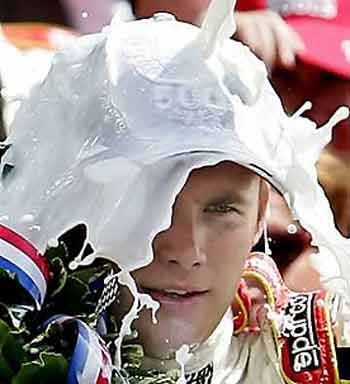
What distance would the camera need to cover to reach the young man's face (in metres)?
1.06

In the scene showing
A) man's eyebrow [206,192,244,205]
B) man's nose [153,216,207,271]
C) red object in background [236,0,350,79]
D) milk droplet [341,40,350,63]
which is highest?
man's eyebrow [206,192,244,205]

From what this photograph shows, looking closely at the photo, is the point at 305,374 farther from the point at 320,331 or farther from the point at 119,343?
the point at 119,343

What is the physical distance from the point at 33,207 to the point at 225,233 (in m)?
0.15

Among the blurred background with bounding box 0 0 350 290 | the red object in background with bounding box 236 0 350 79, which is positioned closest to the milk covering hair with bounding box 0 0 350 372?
the blurred background with bounding box 0 0 350 290

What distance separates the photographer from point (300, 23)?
75.2 inches

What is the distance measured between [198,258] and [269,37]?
2.43ft

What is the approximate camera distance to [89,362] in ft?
3.28

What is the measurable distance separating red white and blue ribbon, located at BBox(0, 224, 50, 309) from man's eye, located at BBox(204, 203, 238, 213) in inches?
5.2

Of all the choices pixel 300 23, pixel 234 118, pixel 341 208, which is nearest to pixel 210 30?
pixel 234 118

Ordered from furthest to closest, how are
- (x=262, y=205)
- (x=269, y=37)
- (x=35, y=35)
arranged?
(x=35, y=35) → (x=269, y=37) → (x=262, y=205)

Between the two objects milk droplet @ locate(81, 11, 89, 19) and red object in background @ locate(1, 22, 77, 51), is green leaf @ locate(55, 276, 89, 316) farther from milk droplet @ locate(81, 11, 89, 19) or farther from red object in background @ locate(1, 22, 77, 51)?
milk droplet @ locate(81, 11, 89, 19)

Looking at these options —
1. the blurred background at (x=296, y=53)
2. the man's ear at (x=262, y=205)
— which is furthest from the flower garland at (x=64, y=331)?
the blurred background at (x=296, y=53)

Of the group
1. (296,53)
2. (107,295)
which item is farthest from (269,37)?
(107,295)

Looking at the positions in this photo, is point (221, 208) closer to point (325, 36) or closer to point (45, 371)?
point (45, 371)
